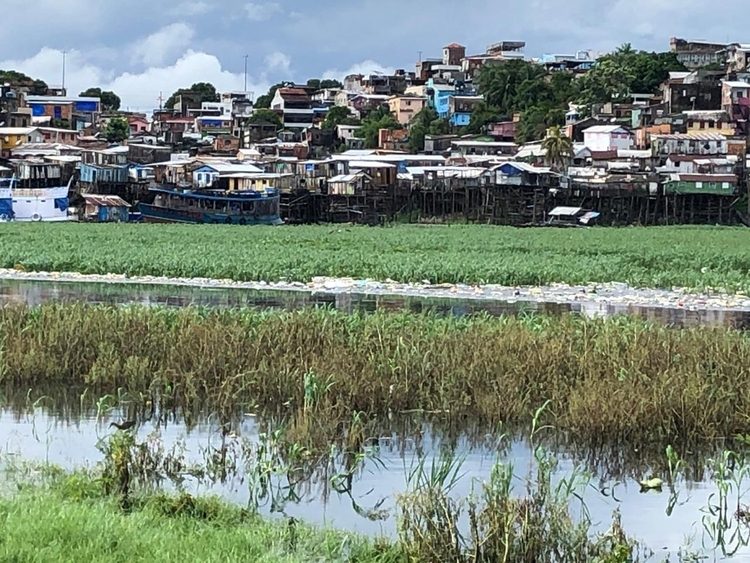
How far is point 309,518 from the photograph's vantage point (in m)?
7.16

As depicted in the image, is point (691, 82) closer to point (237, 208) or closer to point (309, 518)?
point (237, 208)

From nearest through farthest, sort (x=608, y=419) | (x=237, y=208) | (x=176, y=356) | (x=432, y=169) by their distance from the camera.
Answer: (x=608, y=419) < (x=176, y=356) < (x=237, y=208) < (x=432, y=169)

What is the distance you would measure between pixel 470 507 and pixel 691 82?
79290 millimetres

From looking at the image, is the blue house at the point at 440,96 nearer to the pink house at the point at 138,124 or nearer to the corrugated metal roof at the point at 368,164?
the corrugated metal roof at the point at 368,164

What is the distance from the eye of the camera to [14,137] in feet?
253

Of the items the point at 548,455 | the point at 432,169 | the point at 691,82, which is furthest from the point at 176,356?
the point at 691,82

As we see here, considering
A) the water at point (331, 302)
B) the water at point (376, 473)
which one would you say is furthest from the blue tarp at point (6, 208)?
the water at point (376, 473)

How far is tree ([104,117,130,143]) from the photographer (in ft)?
303

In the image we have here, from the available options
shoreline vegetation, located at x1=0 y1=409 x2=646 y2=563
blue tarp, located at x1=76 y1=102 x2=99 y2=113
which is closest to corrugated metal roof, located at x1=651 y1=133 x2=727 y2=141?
blue tarp, located at x1=76 y1=102 x2=99 y2=113

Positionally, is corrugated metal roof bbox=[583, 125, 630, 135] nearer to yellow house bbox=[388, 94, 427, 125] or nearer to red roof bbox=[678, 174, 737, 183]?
red roof bbox=[678, 174, 737, 183]

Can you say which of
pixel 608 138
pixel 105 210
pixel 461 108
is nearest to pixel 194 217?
pixel 105 210

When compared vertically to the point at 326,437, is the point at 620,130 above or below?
above

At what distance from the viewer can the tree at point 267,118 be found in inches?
3821

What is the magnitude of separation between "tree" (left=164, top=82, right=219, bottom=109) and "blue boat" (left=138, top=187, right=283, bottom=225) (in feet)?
206
